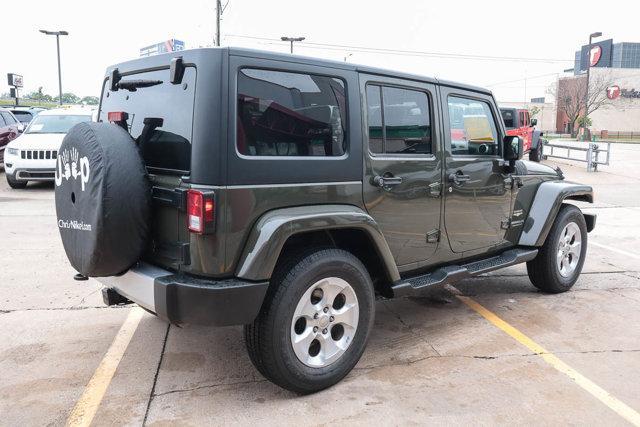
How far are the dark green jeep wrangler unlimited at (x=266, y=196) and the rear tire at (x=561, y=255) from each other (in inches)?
63.0

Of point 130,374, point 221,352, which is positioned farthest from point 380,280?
point 130,374

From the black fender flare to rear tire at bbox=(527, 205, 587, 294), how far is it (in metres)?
0.13

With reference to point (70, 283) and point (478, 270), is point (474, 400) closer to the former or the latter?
point (478, 270)

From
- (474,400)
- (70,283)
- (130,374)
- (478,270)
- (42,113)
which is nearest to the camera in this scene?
(474,400)

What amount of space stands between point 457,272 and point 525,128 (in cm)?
1861

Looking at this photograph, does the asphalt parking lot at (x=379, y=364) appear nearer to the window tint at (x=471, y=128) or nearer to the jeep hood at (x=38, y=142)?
the window tint at (x=471, y=128)

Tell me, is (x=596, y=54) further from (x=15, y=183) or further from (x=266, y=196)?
(x=266, y=196)

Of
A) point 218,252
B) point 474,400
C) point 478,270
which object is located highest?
point 218,252

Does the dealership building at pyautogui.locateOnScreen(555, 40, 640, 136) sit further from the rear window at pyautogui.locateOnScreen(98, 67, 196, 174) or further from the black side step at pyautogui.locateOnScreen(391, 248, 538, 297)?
the rear window at pyautogui.locateOnScreen(98, 67, 196, 174)

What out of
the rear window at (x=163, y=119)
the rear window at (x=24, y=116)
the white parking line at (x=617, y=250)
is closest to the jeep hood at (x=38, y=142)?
the rear window at (x=24, y=116)

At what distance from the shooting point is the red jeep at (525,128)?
795 inches

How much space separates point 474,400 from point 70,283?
4.02 meters

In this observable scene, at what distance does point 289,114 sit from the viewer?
3.05m

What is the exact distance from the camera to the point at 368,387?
10.9 feet
